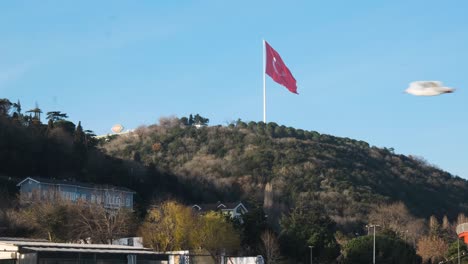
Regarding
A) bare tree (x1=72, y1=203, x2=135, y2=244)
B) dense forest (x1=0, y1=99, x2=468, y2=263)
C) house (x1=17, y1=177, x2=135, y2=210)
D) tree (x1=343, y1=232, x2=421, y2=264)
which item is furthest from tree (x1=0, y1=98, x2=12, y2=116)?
tree (x1=343, y1=232, x2=421, y2=264)

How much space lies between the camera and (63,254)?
4256cm

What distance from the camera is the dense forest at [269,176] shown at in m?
76.8

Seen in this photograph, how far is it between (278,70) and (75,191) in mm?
28661

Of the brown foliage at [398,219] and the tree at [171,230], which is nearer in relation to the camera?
the tree at [171,230]

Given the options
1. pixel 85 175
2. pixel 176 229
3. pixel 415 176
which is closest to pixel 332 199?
pixel 415 176

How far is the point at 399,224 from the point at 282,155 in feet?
118

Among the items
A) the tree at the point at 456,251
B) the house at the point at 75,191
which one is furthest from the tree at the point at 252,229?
the tree at the point at 456,251

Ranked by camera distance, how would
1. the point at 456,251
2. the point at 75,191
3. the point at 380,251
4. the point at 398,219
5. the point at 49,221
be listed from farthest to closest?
the point at 398,219, the point at 75,191, the point at 456,251, the point at 380,251, the point at 49,221

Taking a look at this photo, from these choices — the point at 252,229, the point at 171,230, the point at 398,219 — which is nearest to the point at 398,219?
the point at 398,219

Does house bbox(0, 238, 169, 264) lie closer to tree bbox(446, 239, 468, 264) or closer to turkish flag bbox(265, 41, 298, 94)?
turkish flag bbox(265, 41, 298, 94)

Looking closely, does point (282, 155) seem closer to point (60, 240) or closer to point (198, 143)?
point (198, 143)

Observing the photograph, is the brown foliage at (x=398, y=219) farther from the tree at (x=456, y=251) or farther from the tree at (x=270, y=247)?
the tree at (x=270, y=247)

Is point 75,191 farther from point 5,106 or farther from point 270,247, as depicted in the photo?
point 270,247

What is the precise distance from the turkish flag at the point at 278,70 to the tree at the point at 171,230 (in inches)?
640
